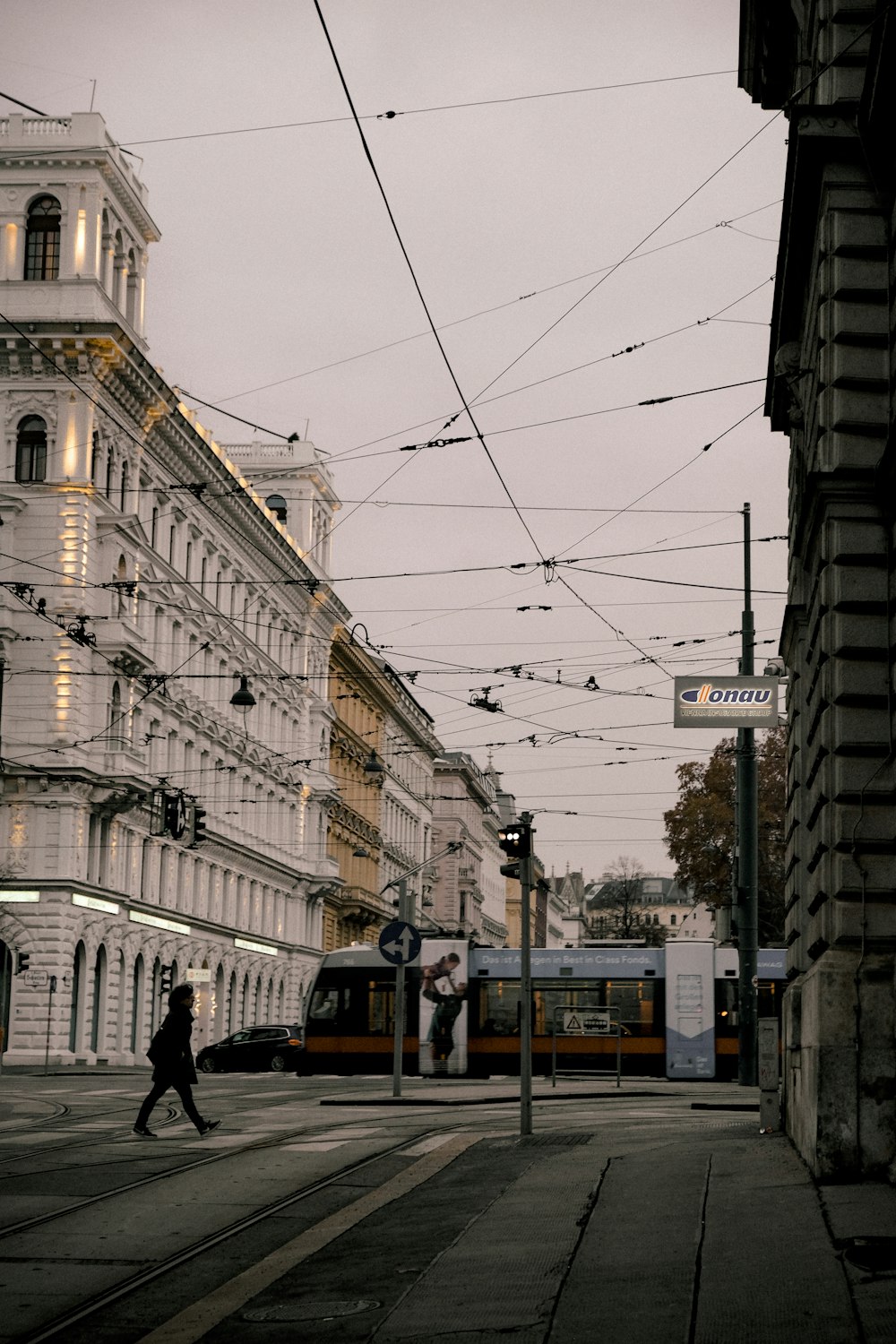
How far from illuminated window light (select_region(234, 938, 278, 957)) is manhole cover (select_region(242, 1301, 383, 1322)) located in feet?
203

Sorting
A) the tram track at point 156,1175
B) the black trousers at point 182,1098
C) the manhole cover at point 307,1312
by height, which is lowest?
the manhole cover at point 307,1312

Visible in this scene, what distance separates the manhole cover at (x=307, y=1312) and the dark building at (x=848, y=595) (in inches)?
169

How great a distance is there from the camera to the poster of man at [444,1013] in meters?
40.8

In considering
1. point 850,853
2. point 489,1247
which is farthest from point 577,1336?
point 850,853

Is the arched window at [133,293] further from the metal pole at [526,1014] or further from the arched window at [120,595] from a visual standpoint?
the metal pole at [526,1014]

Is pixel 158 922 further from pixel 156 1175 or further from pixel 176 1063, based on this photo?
pixel 156 1175

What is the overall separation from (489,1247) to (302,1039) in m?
32.2

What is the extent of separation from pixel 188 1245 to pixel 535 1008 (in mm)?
29584

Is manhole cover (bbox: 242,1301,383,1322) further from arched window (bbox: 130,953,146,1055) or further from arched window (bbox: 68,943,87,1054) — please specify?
arched window (bbox: 130,953,146,1055)

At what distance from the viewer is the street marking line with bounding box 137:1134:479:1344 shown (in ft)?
27.9

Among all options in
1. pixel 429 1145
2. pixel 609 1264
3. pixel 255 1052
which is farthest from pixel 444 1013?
pixel 609 1264

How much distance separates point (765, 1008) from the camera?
2514cm

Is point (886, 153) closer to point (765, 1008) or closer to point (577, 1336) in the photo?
point (577, 1336)

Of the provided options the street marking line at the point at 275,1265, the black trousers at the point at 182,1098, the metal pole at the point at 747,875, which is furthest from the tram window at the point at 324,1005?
the street marking line at the point at 275,1265
